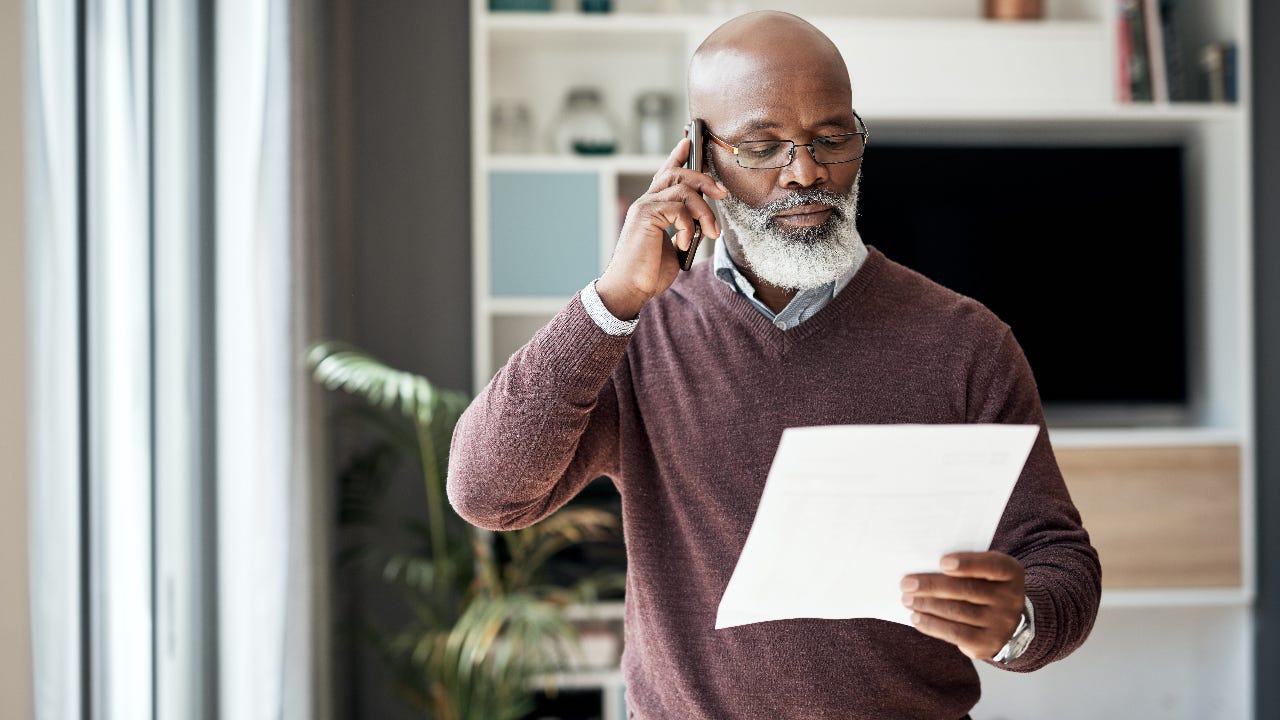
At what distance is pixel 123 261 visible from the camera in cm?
175

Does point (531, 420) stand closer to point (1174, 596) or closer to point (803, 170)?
point (803, 170)

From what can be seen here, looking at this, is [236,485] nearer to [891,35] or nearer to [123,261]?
[123,261]

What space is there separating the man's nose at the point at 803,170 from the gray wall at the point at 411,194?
2151 millimetres

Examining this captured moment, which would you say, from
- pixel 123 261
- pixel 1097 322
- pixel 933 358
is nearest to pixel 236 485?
pixel 123 261

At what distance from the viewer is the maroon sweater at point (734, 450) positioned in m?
1.03

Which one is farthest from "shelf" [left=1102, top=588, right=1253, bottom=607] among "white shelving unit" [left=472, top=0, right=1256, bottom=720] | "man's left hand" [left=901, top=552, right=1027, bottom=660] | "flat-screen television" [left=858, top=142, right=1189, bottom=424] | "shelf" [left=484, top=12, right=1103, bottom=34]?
"man's left hand" [left=901, top=552, right=1027, bottom=660]

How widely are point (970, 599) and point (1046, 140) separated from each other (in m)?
2.64

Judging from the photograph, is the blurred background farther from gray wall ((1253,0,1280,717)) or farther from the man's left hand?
the man's left hand

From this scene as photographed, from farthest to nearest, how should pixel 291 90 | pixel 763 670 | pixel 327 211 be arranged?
pixel 327 211
pixel 291 90
pixel 763 670

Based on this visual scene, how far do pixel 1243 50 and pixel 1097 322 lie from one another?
2.67ft

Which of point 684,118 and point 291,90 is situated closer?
point 291,90

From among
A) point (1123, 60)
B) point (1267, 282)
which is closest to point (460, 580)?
point (1123, 60)

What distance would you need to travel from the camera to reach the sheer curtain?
1.56 m

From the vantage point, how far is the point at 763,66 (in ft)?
3.76
